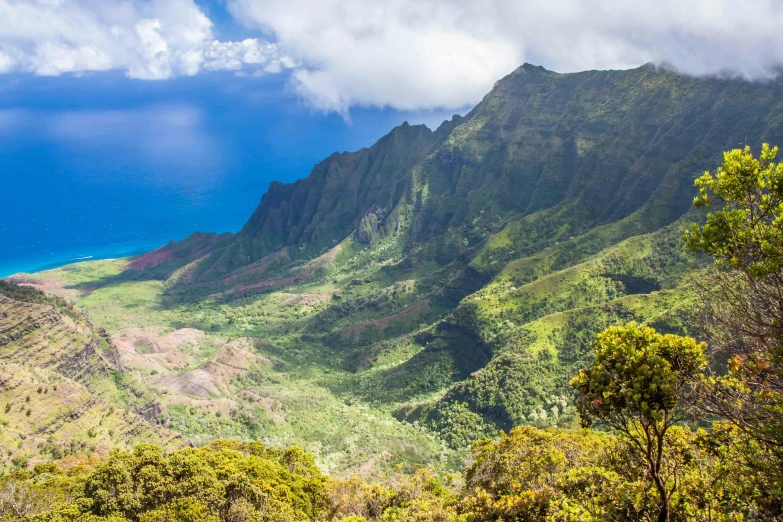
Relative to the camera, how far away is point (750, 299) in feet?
61.0

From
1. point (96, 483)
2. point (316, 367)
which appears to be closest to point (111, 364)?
point (316, 367)

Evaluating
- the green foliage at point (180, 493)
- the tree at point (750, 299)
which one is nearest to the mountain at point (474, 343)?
the green foliage at point (180, 493)

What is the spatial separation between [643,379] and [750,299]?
17.2ft

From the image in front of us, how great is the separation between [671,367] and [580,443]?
3291cm

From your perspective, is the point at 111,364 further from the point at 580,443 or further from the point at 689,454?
the point at 689,454

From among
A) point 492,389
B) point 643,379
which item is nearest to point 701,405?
point 643,379

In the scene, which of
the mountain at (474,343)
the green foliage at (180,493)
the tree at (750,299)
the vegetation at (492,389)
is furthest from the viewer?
the mountain at (474,343)

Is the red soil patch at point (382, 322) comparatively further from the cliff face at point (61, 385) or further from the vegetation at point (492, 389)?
the cliff face at point (61, 385)

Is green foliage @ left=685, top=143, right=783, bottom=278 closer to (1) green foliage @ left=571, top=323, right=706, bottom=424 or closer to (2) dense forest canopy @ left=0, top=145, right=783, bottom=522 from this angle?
(2) dense forest canopy @ left=0, top=145, right=783, bottom=522

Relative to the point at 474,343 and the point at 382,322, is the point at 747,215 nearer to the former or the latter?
the point at 474,343

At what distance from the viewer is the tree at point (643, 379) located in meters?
17.7

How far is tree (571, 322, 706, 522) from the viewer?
1769 centimetres

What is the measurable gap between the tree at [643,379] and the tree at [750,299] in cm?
96

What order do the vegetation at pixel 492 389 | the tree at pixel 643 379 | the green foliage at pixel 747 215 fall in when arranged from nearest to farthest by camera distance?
1. the green foliage at pixel 747 215
2. the tree at pixel 643 379
3. the vegetation at pixel 492 389
